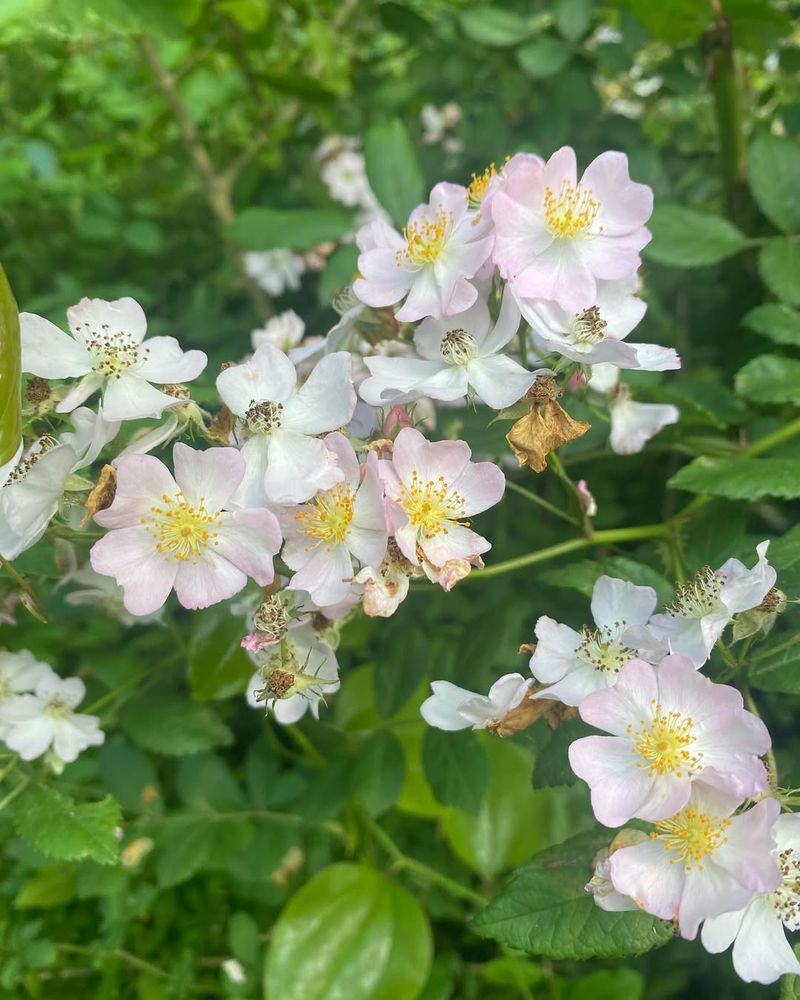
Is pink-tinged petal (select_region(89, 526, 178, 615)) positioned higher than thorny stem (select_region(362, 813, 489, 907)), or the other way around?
pink-tinged petal (select_region(89, 526, 178, 615))

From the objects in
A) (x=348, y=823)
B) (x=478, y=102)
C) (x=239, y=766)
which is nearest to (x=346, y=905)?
(x=348, y=823)

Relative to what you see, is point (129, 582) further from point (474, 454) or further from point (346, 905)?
point (346, 905)

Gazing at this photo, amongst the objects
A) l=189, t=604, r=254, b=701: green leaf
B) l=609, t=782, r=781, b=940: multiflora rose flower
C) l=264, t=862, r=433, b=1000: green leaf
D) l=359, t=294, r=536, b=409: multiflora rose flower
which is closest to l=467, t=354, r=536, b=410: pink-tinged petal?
l=359, t=294, r=536, b=409: multiflora rose flower

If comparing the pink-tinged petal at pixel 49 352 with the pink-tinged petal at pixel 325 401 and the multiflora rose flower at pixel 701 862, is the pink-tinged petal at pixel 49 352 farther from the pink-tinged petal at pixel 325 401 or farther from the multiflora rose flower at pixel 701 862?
the multiflora rose flower at pixel 701 862

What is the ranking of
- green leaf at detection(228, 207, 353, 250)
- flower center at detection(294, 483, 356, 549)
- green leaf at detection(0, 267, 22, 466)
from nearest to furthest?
green leaf at detection(0, 267, 22, 466) < flower center at detection(294, 483, 356, 549) < green leaf at detection(228, 207, 353, 250)

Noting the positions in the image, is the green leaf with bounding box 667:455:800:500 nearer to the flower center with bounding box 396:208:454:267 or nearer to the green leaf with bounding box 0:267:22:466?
the flower center with bounding box 396:208:454:267

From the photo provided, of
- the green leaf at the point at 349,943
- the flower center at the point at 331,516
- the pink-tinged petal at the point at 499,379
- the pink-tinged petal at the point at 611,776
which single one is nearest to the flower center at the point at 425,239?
the pink-tinged petal at the point at 499,379

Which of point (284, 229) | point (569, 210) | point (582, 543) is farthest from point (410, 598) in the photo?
point (569, 210)
